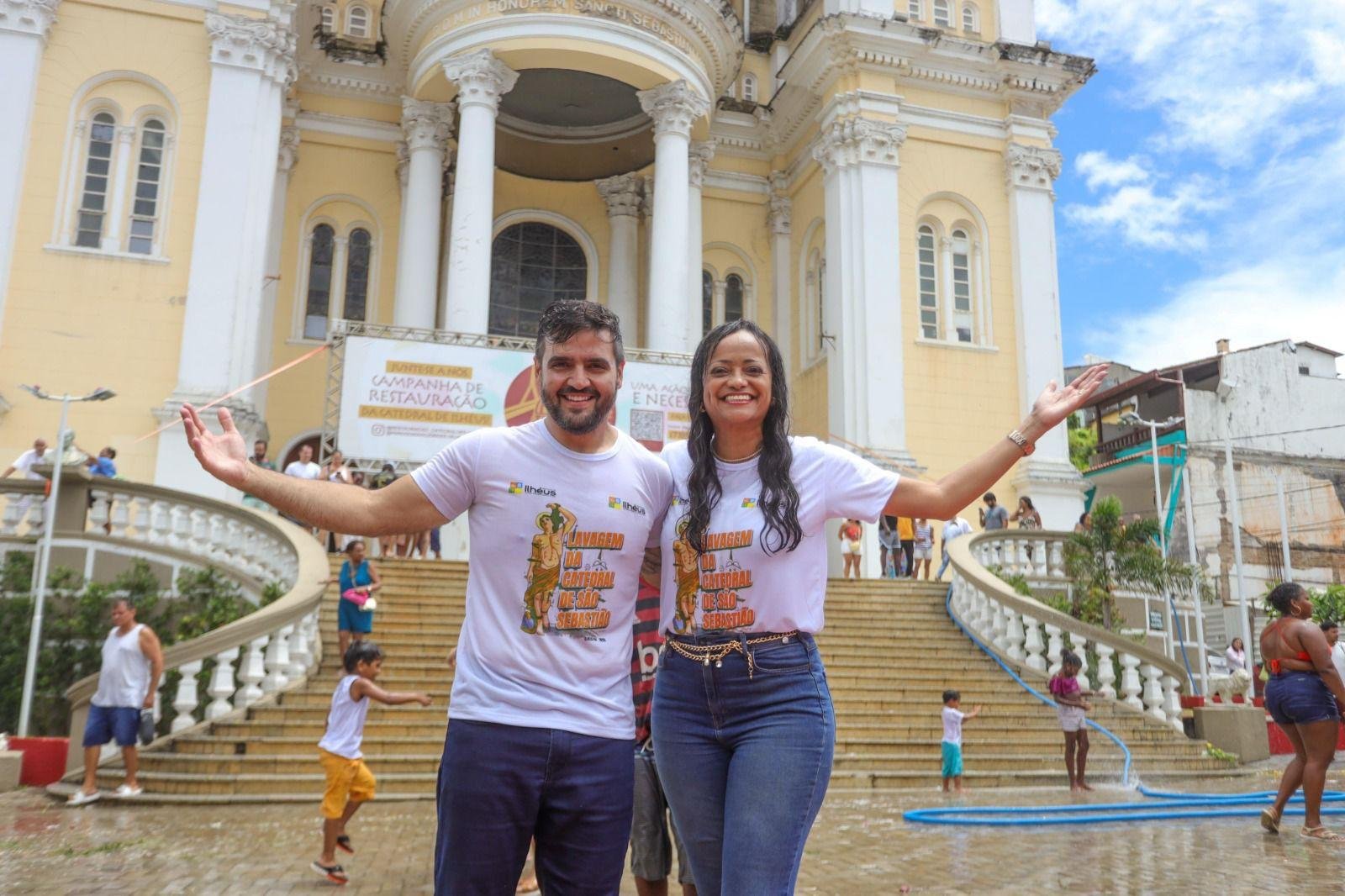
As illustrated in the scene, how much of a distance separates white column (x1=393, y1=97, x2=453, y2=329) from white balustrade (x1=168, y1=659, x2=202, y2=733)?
11604mm

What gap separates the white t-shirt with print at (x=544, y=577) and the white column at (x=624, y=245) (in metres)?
21.3

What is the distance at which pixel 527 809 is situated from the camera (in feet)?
8.43

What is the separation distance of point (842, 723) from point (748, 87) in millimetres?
18576

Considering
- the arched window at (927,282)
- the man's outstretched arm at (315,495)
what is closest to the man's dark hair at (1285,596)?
the man's outstretched arm at (315,495)

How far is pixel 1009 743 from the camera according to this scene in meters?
11.5

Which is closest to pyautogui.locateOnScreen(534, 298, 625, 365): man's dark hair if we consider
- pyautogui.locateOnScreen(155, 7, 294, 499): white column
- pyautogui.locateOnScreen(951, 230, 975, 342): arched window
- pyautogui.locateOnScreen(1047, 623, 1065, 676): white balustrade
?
pyautogui.locateOnScreen(1047, 623, 1065, 676): white balustrade

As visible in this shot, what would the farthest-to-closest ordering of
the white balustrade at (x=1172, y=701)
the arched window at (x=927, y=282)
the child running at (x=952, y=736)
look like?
the arched window at (x=927, y=282)
the white balustrade at (x=1172, y=701)
the child running at (x=952, y=736)

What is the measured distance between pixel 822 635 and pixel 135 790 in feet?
26.2

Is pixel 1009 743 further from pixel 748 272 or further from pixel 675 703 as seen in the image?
pixel 748 272

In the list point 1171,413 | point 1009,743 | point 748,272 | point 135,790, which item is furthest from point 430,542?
point 1171,413

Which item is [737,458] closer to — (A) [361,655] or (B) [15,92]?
(A) [361,655]

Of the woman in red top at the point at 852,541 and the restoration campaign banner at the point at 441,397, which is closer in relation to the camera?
the restoration campaign banner at the point at 441,397

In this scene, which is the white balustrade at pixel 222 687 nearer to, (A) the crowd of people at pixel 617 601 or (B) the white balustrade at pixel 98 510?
(B) the white balustrade at pixel 98 510

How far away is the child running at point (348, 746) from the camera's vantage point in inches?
238
